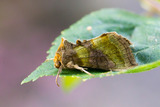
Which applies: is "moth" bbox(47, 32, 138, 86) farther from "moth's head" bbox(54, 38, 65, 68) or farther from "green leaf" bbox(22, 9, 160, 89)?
"green leaf" bbox(22, 9, 160, 89)

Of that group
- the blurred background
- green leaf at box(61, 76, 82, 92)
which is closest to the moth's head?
green leaf at box(61, 76, 82, 92)

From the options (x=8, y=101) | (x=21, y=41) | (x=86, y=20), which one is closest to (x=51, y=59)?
(x=86, y=20)

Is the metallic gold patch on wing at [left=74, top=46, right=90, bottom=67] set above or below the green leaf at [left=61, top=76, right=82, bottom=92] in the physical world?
below

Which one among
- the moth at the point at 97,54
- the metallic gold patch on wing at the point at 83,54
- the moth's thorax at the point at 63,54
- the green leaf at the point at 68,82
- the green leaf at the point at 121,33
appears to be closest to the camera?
the green leaf at the point at 121,33

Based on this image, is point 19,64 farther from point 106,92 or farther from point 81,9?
point 81,9

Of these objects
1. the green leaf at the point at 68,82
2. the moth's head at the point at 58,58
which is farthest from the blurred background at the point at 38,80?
the moth's head at the point at 58,58

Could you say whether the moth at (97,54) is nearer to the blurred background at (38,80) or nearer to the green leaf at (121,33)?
the green leaf at (121,33)
